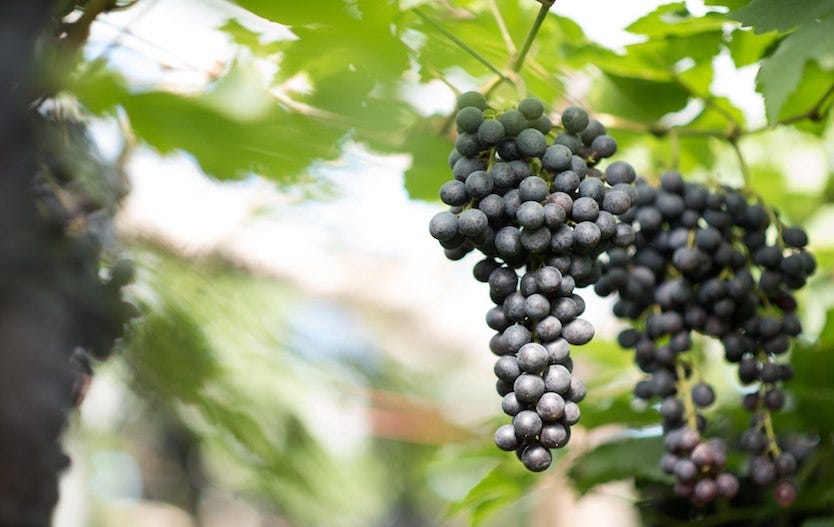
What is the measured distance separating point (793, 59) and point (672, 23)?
375 millimetres

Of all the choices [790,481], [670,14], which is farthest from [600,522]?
[670,14]

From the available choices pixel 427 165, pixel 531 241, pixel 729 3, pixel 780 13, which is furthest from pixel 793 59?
pixel 427 165

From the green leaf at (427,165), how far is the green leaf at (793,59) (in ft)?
1.74

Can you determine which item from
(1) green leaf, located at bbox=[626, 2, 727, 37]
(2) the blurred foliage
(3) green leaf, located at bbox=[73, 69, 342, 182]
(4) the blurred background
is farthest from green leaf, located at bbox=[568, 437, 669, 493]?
(3) green leaf, located at bbox=[73, 69, 342, 182]

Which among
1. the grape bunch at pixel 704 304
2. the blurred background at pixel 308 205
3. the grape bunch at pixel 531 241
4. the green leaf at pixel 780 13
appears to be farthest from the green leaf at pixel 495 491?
the green leaf at pixel 780 13

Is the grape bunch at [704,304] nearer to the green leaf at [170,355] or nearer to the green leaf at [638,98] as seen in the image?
the green leaf at [638,98]

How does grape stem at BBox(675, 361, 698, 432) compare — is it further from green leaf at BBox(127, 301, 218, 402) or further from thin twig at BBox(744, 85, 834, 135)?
green leaf at BBox(127, 301, 218, 402)

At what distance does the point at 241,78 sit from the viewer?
3.82ft

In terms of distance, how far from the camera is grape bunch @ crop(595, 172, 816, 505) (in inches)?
46.9

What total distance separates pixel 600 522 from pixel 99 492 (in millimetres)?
3122

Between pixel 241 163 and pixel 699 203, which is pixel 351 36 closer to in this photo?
pixel 241 163

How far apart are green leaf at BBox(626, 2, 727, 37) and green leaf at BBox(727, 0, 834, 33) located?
0.26m

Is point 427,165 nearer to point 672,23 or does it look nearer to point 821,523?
point 672,23

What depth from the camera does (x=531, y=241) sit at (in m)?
0.89
